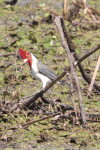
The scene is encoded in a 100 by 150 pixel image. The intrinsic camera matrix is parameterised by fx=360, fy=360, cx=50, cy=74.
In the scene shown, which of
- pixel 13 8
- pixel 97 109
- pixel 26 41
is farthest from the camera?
pixel 13 8

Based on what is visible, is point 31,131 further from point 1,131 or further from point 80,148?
point 80,148

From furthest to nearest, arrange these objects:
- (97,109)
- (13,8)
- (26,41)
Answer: (13,8) → (26,41) → (97,109)

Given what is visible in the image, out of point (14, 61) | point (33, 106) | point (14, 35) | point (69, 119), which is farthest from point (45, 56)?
point (69, 119)

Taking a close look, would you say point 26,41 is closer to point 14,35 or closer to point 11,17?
point 14,35

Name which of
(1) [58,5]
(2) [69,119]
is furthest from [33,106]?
(1) [58,5]

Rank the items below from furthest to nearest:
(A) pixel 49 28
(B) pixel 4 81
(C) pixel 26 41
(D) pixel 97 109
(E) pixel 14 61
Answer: (A) pixel 49 28, (C) pixel 26 41, (E) pixel 14 61, (B) pixel 4 81, (D) pixel 97 109

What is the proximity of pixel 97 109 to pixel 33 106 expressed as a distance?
0.91m

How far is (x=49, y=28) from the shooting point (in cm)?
823

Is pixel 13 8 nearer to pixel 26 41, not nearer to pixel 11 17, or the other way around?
pixel 11 17

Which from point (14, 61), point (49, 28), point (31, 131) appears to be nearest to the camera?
point (31, 131)

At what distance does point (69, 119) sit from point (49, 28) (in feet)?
12.7

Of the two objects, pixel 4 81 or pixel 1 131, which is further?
pixel 4 81

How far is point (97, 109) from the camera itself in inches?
202

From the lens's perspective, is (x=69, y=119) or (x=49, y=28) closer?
(x=69, y=119)
